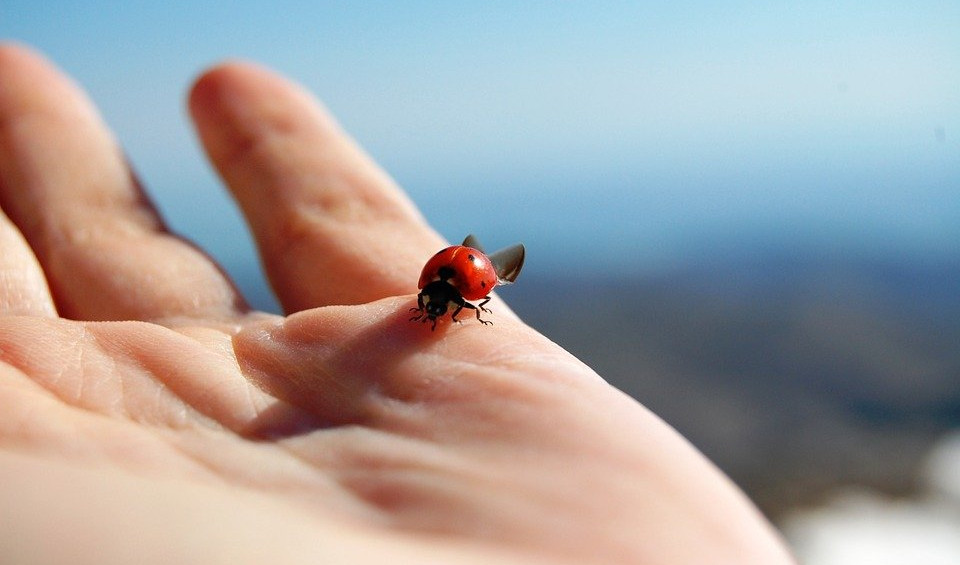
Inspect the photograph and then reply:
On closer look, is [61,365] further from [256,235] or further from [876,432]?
[876,432]

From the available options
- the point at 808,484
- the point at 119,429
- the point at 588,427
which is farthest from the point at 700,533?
the point at 808,484

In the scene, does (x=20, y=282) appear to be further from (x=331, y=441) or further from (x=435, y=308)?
(x=331, y=441)

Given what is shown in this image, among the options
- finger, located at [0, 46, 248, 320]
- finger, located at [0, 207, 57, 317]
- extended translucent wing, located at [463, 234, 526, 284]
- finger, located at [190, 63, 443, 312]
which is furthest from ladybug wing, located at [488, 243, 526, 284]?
finger, located at [0, 207, 57, 317]

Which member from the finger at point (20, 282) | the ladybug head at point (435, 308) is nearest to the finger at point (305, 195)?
the ladybug head at point (435, 308)

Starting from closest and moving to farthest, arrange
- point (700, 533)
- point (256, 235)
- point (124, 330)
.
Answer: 1. point (700, 533)
2. point (124, 330)
3. point (256, 235)

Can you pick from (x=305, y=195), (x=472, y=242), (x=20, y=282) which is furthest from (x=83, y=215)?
(x=472, y=242)

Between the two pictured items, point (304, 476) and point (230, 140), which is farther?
point (230, 140)

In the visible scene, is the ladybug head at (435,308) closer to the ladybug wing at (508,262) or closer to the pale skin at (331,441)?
the pale skin at (331,441)
